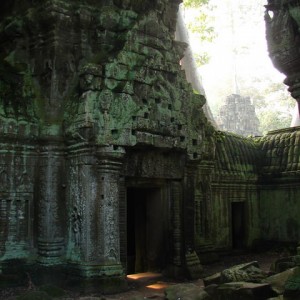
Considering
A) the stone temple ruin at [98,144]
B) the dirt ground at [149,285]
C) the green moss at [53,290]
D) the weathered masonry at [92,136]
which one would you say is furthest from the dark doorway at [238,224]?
the green moss at [53,290]

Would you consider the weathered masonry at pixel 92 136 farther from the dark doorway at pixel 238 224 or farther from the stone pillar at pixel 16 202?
the dark doorway at pixel 238 224

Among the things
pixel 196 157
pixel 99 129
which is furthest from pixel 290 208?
pixel 99 129

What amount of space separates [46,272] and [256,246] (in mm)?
6947

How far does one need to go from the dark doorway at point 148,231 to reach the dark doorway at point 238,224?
133 inches

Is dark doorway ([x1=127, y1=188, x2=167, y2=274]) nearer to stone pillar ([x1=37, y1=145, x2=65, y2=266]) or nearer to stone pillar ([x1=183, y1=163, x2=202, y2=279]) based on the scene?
stone pillar ([x1=183, y1=163, x2=202, y2=279])

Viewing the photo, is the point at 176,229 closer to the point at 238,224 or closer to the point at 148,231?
the point at 148,231

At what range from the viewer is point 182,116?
9.95m

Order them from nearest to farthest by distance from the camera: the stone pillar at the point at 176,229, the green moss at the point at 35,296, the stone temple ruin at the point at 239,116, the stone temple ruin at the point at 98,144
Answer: the green moss at the point at 35,296 < the stone temple ruin at the point at 98,144 < the stone pillar at the point at 176,229 < the stone temple ruin at the point at 239,116

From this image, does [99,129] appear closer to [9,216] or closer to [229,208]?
[9,216]

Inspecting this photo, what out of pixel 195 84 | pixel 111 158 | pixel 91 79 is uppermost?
pixel 195 84

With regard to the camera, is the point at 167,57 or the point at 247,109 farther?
the point at 247,109

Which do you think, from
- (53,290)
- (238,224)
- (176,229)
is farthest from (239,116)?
(53,290)

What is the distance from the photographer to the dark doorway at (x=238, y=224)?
1323 centimetres

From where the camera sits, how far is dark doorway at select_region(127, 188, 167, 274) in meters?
10.0
